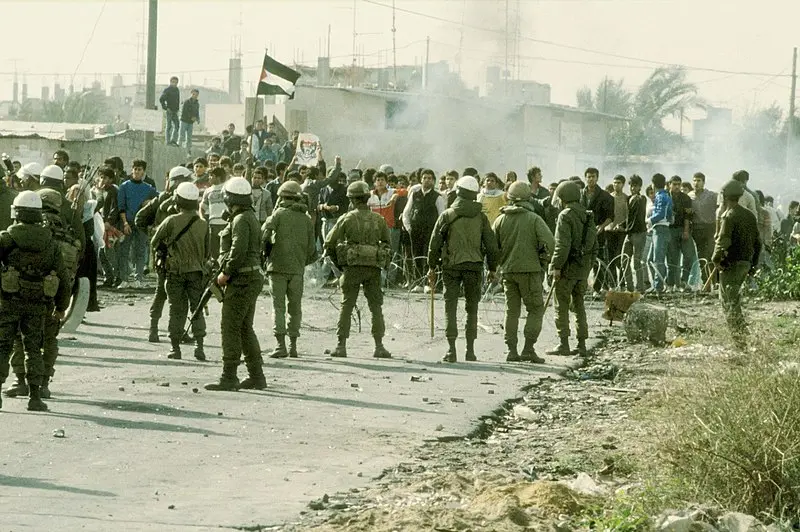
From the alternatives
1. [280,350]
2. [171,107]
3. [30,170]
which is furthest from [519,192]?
[171,107]

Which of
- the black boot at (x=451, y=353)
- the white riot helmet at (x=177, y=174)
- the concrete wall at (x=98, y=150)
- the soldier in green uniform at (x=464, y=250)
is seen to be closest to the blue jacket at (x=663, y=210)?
the soldier in green uniform at (x=464, y=250)

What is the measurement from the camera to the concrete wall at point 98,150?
31859 mm

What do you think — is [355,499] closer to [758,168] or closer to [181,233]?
[181,233]

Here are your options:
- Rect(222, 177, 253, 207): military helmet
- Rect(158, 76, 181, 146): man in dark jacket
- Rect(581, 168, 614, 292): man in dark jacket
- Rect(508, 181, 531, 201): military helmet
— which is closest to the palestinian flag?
Rect(581, 168, 614, 292): man in dark jacket

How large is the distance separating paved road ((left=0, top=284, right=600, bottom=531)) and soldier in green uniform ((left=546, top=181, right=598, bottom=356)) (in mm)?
636

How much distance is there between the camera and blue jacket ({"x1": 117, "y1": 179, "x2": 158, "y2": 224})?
21234mm

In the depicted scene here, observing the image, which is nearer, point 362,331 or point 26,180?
point 26,180

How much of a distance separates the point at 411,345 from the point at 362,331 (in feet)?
5.21

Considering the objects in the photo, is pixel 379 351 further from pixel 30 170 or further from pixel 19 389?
pixel 19 389

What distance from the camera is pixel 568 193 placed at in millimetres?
16453

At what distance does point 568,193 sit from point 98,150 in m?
19.3

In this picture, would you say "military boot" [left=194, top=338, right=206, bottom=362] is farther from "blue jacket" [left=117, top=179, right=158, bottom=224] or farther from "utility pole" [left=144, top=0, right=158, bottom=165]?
"utility pole" [left=144, top=0, right=158, bottom=165]

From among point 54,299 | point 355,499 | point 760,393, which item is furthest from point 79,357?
point 760,393

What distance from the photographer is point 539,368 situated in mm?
15367
